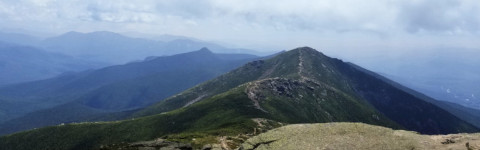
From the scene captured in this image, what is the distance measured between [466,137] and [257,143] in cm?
3347

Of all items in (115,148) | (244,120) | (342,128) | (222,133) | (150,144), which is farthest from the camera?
(244,120)

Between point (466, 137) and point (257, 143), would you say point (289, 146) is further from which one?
point (466, 137)

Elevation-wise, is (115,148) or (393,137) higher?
(393,137)

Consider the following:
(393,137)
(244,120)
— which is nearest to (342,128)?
(393,137)

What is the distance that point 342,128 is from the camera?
59.5 meters

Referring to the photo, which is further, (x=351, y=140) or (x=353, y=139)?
(x=353, y=139)

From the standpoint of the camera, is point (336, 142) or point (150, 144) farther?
point (150, 144)

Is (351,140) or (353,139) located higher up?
(353,139)

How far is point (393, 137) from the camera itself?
56.1 m

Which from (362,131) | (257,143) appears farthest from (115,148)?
(362,131)

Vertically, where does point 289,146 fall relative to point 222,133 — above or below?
above

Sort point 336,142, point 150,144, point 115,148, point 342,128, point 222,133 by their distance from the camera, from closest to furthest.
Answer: point 336,142 < point 342,128 < point 150,144 < point 115,148 < point 222,133

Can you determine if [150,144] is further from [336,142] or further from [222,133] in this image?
[222,133]

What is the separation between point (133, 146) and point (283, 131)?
44309mm
